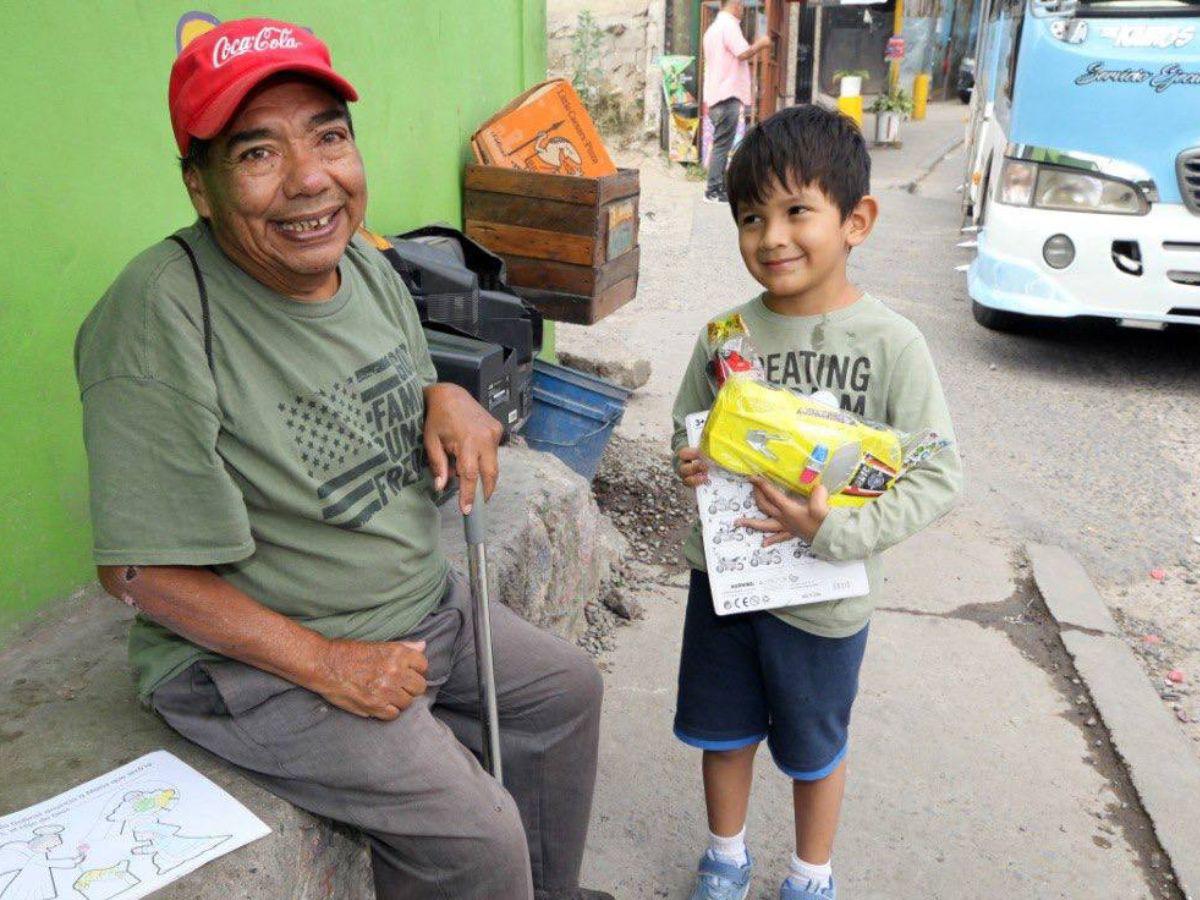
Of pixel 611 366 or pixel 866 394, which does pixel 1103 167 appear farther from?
pixel 866 394

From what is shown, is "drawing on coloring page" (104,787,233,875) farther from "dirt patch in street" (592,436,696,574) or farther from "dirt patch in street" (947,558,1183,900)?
"dirt patch in street" (592,436,696,574)

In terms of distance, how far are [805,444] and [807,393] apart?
18cm

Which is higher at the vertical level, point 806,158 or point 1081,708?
point 806,158

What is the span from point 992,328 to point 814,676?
5369 millimetres

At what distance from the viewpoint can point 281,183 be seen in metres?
1.72

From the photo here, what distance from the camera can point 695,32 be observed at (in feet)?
51.4

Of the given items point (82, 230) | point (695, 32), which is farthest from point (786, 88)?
point (82, 230)

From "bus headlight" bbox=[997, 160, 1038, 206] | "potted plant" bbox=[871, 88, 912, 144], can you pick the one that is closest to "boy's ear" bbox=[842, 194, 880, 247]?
"bus headlight" bbox=[997, 160, 1038, 206]

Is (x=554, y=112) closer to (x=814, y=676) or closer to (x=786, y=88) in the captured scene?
(x=814, y=676)

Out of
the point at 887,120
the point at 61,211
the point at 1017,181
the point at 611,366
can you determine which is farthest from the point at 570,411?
the point at 887,120

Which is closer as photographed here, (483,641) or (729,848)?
(483,641)

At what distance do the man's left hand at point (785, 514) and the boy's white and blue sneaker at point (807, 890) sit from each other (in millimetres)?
840

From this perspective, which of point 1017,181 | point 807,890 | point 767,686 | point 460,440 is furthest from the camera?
point 1017,181

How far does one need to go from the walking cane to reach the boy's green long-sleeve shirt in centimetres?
58
